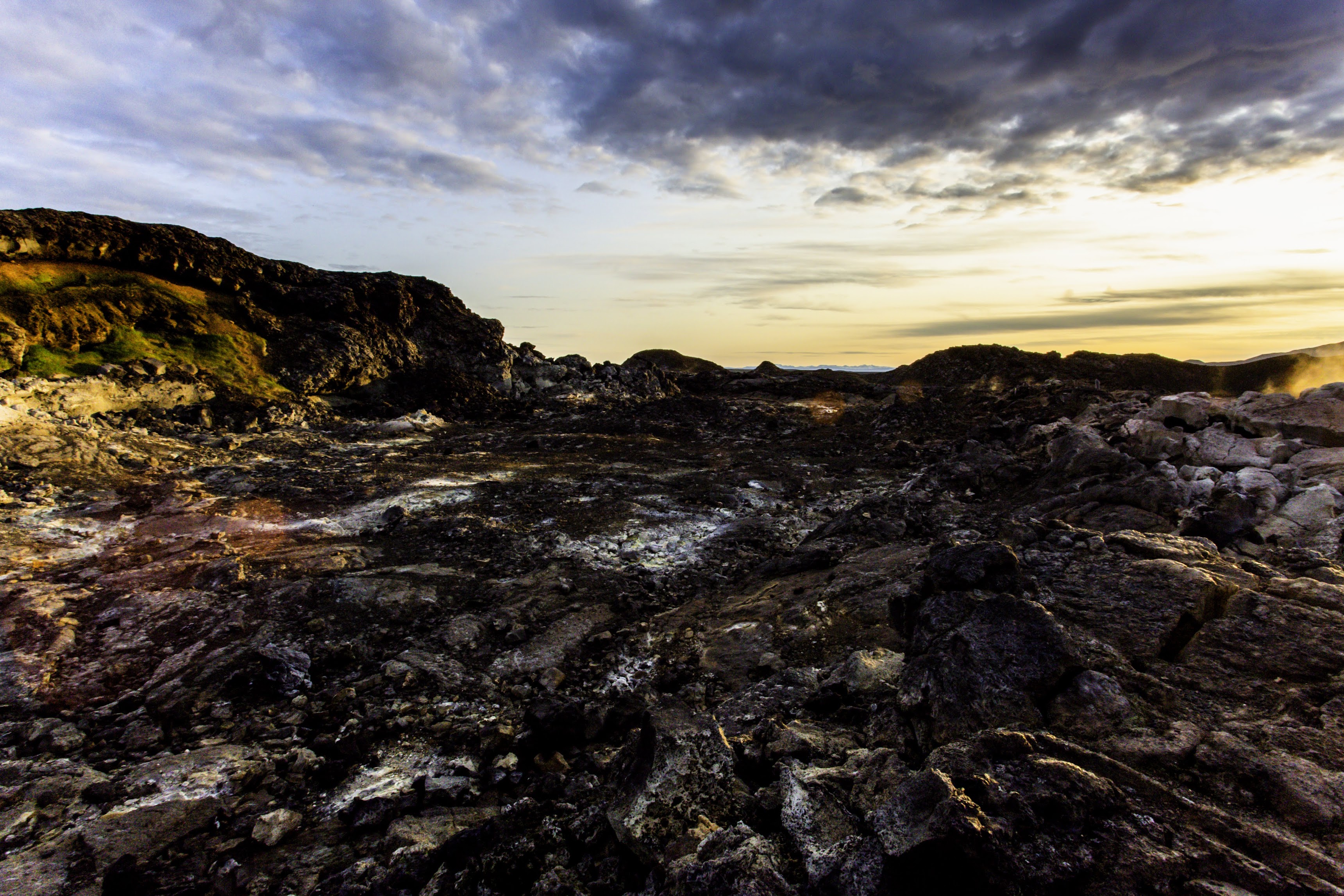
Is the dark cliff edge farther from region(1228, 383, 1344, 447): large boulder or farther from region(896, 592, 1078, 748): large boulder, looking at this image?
region(896, 592, 1078, 748): large boulder

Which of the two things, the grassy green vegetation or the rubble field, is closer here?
the rubble field

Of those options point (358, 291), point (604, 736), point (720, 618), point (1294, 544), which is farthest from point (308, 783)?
point (358, 291)

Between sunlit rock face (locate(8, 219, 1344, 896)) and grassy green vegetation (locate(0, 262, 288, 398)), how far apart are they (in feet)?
22.0

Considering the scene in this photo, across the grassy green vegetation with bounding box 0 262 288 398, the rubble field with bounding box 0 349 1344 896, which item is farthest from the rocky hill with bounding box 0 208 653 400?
the rubble field with bounding box 0 349 1344 896

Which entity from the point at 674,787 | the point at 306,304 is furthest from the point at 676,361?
the point at 674,787

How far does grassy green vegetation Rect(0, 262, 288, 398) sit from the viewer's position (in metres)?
16.5

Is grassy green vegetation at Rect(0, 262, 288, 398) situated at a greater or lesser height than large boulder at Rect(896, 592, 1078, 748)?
greater

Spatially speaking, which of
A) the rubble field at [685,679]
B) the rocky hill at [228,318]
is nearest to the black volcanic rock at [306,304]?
the rocky hill at [228,318]

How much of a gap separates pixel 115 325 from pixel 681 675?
74.7ft

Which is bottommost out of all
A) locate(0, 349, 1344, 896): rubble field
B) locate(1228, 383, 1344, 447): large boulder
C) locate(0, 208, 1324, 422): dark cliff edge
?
locate(0, 349, 1344, 896): rubble field

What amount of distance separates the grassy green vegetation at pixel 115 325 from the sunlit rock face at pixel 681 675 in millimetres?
6691

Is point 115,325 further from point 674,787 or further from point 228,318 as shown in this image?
point 674,787

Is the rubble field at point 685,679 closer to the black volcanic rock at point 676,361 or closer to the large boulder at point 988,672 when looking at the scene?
the large boulder at point 988,672

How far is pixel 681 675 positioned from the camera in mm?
5863
